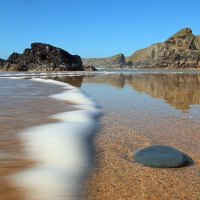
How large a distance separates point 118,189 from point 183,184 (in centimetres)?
75

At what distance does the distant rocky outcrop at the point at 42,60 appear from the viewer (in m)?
75.7

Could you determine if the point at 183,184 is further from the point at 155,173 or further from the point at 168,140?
the point at 168,140

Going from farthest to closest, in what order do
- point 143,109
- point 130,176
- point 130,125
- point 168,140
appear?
point 143,109
point 130,125
point 168,140
point 130,176

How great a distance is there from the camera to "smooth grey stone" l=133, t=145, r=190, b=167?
9.80 ft

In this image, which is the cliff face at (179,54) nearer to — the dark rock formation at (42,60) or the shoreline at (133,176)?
the dark rock formation at (42,60)

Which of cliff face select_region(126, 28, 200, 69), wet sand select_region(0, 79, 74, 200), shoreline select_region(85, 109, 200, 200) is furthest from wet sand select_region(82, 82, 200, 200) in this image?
cliff face select_region(126, 28, 200, 69)

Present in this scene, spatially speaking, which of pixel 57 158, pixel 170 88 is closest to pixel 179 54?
pixel 170 88

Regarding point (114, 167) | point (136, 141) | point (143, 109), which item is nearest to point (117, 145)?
point (136, 141)

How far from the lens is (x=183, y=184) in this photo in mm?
2508

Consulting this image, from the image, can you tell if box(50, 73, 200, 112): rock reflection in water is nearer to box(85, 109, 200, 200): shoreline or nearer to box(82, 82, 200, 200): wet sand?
box(82, 82, 200, 200): wet sand

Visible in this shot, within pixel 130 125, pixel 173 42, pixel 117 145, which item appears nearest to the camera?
pixel 117 145

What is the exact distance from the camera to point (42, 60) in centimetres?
7750

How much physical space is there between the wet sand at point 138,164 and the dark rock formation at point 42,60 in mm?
71516

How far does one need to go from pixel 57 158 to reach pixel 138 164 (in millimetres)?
1143
